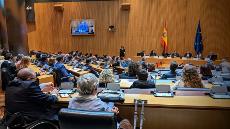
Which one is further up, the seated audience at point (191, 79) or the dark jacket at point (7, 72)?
the seated audience at point (191, 79)

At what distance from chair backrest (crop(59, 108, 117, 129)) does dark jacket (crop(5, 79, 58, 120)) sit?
101 centimetres

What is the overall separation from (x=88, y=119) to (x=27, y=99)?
1.30 meters

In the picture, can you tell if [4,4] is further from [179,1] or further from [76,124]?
[76,124]

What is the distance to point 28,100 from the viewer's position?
3.63 m

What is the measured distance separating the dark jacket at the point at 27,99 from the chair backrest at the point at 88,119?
3.32ft

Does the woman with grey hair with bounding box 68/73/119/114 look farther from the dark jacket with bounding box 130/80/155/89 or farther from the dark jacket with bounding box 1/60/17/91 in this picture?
the dark jacket with bounding box 1/60/17/91

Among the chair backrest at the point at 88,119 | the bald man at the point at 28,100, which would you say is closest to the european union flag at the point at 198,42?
the bald man at the point at 28,100

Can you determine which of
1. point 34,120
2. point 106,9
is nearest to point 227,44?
point 106,9

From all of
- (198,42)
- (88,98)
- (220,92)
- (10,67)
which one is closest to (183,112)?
(220,92)

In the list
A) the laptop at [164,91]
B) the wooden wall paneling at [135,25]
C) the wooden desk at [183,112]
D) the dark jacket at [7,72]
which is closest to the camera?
the wooden desk at [183,112]

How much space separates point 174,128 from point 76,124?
5.23 ft

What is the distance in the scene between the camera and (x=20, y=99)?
11.9 feet

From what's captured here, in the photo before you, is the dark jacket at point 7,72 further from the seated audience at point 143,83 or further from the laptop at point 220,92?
the laptop at point 220,92

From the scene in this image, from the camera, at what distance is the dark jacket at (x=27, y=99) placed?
3.62 meters
